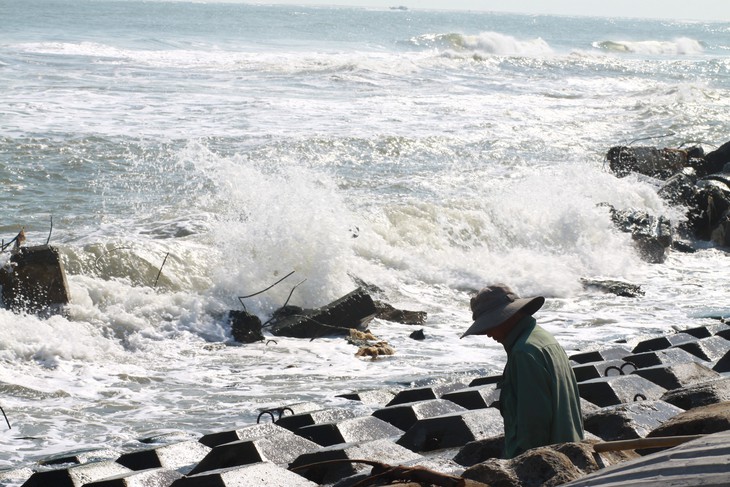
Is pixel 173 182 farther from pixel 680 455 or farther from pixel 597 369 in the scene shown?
pixel 680 455

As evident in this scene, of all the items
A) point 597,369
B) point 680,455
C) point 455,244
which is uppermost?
point 680,455

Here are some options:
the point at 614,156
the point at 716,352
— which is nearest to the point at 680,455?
the point at 716,352

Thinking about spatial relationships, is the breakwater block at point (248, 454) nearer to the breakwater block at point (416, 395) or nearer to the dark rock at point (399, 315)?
the breakwater block at point (416, 395)

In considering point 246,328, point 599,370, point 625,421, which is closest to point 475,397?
point 599,370

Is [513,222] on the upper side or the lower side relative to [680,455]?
lower

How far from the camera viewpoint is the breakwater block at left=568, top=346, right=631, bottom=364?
28.7 ft

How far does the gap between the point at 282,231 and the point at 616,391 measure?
8.04 meters

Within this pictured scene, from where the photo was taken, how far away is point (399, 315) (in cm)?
1234

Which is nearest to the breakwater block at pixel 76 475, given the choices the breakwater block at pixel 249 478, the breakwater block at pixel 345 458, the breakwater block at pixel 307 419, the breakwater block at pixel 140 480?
the breakwater block at pixel 140 480

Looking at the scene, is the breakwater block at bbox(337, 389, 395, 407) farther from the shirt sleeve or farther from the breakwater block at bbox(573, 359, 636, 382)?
the shirt sleeve

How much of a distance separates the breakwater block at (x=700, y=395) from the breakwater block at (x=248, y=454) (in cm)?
214

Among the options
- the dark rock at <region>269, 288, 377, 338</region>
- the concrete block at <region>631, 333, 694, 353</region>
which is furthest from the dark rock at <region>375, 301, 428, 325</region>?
the concrete block at <region>631, 333, 694, 353</region>

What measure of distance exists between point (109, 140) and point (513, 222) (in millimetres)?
9143

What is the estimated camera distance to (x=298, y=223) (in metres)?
14.4
